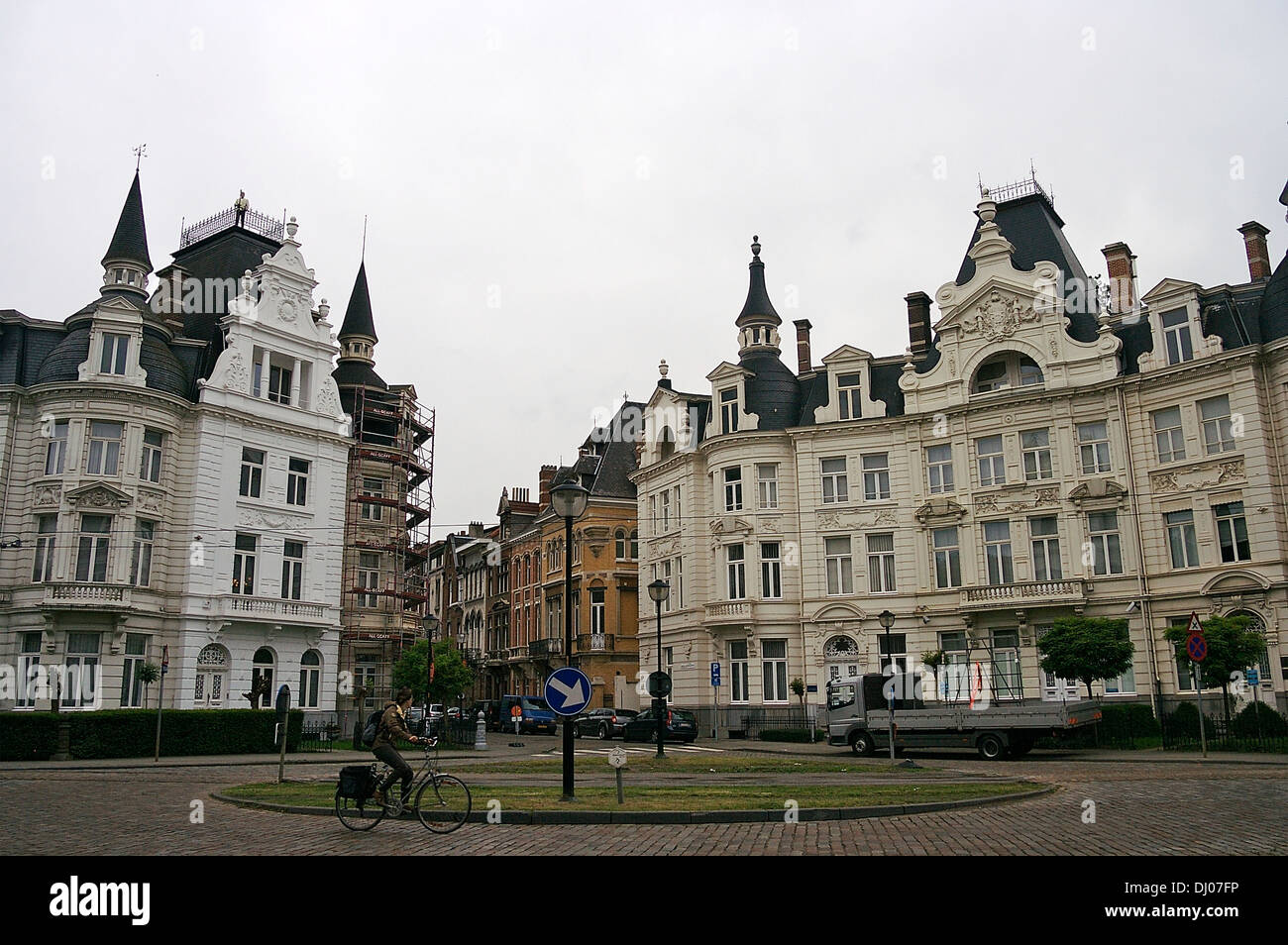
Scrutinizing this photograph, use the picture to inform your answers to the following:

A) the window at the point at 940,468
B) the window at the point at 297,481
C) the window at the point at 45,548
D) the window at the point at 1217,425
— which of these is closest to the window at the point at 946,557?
the window at the point at 940,468

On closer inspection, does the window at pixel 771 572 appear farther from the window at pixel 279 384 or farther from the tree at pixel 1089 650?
the window at pixel 279 384

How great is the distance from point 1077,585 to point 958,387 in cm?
944

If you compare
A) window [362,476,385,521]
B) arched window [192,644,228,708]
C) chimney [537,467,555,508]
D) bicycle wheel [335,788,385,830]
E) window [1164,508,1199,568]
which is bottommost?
bicycle wheel [335,788,385,830]

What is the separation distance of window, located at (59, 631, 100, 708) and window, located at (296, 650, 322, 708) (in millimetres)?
8426

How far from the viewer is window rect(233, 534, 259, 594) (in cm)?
4069


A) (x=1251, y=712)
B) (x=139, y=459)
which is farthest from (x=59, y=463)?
(x=1251, y=712)

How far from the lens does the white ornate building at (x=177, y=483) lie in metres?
36.3

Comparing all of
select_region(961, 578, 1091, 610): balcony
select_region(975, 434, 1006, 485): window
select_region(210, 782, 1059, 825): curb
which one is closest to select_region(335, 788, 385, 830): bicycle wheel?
select_region(210, 782, 1059, 825): curb

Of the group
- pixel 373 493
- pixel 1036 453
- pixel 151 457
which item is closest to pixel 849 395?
pixel 1036 453

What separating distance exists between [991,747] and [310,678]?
2813 cm

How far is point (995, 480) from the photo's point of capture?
41.1m

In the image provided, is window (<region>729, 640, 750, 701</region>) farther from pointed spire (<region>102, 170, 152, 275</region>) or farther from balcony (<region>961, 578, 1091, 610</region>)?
pointed spire (<region>102, 170, 152, 275</region>)

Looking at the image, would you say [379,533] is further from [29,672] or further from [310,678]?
[29,672]
